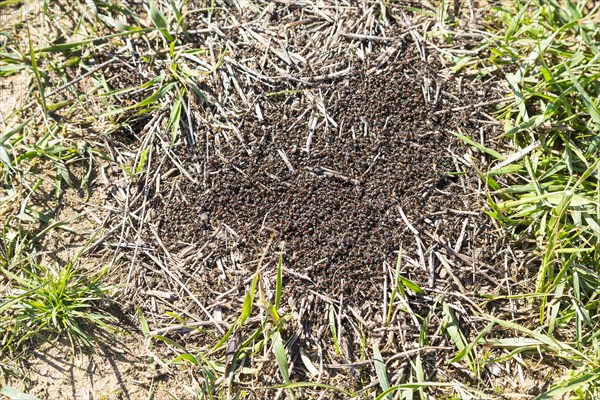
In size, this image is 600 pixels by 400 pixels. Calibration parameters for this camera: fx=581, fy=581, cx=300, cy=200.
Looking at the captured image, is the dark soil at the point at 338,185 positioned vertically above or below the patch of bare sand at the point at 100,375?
above

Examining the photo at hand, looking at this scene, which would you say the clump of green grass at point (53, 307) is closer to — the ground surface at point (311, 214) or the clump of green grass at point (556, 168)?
the ground surface at point (311, 214)

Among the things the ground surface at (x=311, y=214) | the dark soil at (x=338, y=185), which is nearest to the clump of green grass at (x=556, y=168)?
the ground surface at (x=311, y=214)

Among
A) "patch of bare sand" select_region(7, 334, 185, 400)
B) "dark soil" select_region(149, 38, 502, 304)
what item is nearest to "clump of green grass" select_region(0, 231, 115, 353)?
"patch of bare sand" select_region(7, 334, 185, 400)

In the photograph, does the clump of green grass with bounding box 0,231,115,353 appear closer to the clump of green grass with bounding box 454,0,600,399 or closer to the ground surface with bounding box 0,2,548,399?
the ground surface with bounding box 0,2,548,399

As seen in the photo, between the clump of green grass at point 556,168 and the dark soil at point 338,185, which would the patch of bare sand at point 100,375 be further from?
the clump of green grass at point 556,168

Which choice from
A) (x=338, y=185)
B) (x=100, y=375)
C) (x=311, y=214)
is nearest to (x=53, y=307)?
(x=100, y=375)
